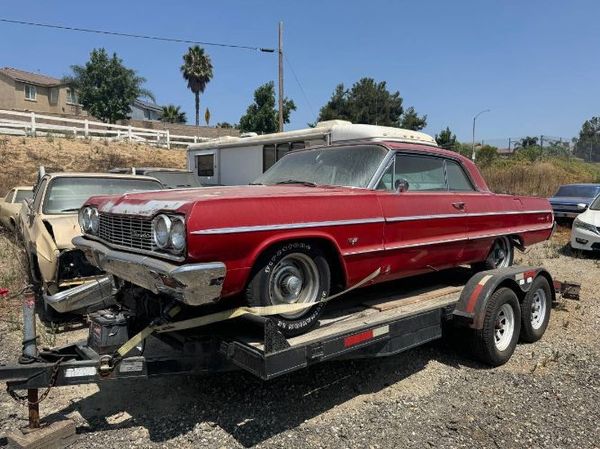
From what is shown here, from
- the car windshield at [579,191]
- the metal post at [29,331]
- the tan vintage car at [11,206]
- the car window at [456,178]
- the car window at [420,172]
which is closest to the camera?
the metal post at [29,331]

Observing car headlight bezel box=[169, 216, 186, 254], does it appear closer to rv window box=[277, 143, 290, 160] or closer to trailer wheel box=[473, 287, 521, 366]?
trailer wheel box=[473, 287, 521, 366]

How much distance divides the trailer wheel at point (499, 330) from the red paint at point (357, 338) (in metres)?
1.34

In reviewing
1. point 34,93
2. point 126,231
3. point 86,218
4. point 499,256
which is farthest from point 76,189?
point 34,93

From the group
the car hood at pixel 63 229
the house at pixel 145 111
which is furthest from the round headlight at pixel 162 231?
the house at pixel 145 111

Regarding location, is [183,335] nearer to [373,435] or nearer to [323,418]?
[323,418]

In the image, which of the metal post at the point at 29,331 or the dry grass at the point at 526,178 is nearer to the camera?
the metal post at the point at 29,331

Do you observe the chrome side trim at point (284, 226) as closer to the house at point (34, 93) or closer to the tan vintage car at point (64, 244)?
the tan vintage car at point (64, 244)

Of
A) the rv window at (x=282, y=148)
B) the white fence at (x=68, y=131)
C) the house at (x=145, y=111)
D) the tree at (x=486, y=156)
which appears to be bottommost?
the rv window at (x=282, y=148)

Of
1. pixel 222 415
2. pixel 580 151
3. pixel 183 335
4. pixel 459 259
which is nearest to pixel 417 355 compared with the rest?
pixel 459 259

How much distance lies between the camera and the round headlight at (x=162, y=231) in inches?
118

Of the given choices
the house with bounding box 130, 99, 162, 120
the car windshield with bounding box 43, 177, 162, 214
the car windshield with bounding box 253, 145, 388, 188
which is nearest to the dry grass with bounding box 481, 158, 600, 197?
the car windshield with bounding box 43, 177, 162, 214

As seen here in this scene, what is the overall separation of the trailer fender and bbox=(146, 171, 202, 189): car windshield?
7972 mm

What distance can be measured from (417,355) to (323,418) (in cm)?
161

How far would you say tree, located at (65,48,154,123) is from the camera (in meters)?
43.3
